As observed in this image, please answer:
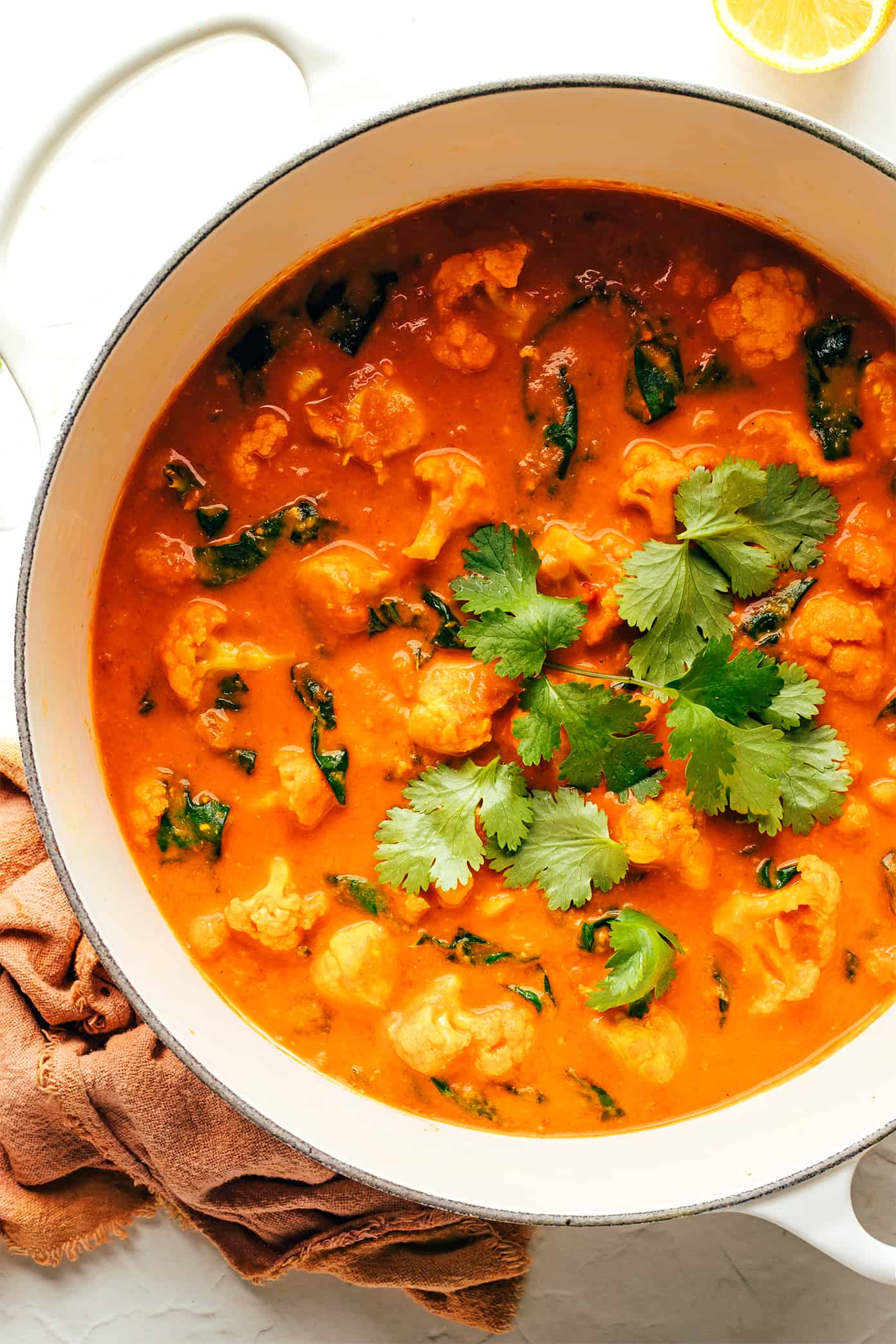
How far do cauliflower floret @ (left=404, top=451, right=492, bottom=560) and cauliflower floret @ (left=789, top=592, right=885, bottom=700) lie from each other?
2.77ft

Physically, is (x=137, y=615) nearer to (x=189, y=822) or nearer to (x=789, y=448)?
(x=189, y=822)

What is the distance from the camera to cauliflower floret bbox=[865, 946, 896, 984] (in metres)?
3.17

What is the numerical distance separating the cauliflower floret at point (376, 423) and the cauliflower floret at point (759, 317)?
0.78m

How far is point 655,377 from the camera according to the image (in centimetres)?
298

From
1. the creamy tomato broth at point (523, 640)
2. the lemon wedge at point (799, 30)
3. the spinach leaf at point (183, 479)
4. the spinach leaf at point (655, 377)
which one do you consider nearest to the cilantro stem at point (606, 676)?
the creamy tomato broth at point (523, 640)

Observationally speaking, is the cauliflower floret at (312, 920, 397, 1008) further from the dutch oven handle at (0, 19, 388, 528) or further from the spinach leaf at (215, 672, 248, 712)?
the dutch oven handle at (0, 19, 388, 528)

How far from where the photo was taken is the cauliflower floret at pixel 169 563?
3057 mm

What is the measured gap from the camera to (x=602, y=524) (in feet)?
9.92

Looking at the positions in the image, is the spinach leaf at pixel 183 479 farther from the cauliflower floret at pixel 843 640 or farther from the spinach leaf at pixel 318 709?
the cauliflower floret at pixel 843 640

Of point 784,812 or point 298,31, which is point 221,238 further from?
point 784,812

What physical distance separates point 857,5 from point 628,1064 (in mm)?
2576

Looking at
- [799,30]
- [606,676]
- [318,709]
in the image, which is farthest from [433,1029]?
[799,30]

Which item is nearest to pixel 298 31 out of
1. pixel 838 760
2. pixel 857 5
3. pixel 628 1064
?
pixel 857 5

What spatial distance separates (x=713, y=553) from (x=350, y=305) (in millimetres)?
1075
